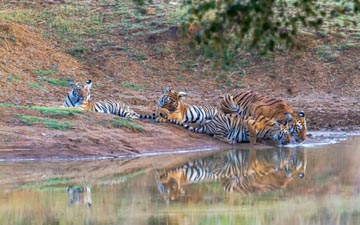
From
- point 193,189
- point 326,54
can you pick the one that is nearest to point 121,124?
point 193,189

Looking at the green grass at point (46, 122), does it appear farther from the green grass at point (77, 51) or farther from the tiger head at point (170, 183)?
the green grass at point (77, 51)

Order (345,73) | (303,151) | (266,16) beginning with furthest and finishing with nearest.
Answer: (345,73) < (303,151) < (266,16)

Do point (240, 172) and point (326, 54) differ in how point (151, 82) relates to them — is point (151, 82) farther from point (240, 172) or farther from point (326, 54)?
point (240, 172)

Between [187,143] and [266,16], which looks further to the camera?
[187,143]

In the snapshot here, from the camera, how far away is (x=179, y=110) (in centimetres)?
1855

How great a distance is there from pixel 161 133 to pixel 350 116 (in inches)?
200

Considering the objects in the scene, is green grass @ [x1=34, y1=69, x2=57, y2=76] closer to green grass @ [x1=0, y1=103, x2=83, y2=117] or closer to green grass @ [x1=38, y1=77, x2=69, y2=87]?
green grass @ [x1=38, y1=77, x2=69, y2=87]

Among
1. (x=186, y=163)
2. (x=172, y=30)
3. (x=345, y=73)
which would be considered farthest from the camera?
(x=172, y=30)

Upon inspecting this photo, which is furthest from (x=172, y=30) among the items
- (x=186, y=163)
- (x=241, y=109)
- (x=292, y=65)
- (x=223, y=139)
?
(x=186, y=163)

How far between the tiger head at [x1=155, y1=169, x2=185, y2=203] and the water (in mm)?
13

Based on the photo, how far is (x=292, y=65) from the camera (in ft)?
76.6

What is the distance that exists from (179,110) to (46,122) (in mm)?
3199

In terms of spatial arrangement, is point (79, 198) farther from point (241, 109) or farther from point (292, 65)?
point (292, 65)

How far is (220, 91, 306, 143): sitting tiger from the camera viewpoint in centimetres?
1777
